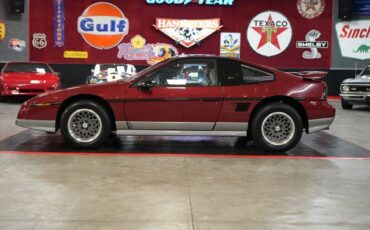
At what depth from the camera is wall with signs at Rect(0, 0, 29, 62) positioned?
20.4 meters

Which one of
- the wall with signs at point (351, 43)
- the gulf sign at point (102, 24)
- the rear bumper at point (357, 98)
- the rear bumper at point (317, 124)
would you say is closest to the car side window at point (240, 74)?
the rear bumper at point (317, 124)

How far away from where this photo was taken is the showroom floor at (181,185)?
13.8ft

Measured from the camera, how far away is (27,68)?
1614 centimetres

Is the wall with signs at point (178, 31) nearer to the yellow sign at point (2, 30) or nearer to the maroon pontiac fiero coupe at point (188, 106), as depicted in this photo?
the yellow sign at point (2, 30)

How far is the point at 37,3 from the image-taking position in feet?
66.9

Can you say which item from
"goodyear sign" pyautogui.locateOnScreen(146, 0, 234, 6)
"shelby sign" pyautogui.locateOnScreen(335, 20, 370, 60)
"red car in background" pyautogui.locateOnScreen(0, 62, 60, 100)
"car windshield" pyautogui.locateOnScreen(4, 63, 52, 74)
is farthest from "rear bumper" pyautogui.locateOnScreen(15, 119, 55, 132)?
"shelby sign" pyautogui.locateOnScreen(335, 20, 370, 60)

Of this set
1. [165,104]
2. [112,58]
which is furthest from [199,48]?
[165,104]

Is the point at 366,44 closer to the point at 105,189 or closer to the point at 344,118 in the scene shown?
the point at 344,118

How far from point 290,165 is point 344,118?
6648 millimetres

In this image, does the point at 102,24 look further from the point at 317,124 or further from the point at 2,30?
the point at 317,124

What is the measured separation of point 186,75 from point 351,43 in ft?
49.8

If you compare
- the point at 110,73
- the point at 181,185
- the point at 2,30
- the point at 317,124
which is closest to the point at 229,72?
the point at 317,124

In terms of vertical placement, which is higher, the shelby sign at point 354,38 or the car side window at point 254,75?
the shelby sign at point 354,38

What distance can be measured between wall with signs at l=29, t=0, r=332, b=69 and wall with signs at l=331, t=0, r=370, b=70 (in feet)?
1.06
